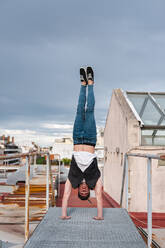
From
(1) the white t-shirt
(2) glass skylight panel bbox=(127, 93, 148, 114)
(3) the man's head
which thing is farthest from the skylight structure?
(3) the man's head

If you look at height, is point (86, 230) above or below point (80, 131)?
below

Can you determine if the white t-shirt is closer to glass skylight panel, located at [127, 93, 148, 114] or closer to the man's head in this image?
the man's head

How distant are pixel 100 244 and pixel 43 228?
0.74 m

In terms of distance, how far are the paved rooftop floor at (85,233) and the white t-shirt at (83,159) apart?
687mm

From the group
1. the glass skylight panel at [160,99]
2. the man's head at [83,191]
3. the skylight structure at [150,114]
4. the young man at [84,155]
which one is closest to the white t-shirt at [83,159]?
the young man at [84,155]

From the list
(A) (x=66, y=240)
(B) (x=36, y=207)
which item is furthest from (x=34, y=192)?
(A) (x=66, y=240)

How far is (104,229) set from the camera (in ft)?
8.94

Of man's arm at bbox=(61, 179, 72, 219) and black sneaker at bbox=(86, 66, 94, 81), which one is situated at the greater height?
black sneaker at bbox=(86, 66, 94, 81)

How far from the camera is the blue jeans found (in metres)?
A: 3.34

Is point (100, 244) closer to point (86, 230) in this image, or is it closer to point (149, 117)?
point (86, 230)

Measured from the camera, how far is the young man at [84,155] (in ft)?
9.81

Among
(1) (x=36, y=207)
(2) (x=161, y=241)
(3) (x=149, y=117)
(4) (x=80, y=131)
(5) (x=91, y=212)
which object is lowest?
(2) (x=161, y=241)

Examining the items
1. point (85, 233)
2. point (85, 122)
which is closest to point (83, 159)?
point (85, 122)

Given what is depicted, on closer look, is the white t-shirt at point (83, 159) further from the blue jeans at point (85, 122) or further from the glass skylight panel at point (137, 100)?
the glass skylight panel at point (137, 100)
